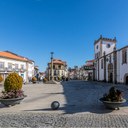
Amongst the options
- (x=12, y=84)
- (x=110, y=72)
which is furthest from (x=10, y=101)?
(x=110, y=72)

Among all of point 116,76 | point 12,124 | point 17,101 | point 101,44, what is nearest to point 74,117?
point 12,124

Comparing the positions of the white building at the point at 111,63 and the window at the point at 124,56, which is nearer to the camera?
the window at the point at 124,56

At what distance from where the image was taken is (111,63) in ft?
111

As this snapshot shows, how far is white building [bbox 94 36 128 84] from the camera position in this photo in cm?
2823

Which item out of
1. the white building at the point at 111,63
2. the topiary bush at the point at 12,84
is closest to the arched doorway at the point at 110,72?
the white building at the point at 111,63

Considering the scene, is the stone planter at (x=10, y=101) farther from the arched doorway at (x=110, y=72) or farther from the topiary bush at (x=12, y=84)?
the arched doorway at (x=110, y=72)

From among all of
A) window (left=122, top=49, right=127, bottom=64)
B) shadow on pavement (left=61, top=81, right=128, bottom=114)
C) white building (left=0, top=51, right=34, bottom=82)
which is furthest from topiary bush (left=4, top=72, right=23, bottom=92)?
white building (left=0, top=51, right=34, bottom=82)

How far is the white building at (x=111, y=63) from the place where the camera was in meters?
28.2

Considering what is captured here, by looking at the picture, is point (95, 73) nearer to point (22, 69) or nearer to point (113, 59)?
point (113, 59)

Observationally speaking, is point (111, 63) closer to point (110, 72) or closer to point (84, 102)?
point (110, 72)

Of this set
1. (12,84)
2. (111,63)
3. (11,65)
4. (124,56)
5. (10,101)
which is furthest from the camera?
(11,65)

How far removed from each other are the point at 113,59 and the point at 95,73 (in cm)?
1405

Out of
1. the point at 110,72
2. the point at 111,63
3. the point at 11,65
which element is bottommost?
the point at 110,72

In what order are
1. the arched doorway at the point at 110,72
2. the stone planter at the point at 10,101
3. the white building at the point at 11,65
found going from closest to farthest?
the stone planter at the point at 10,101 → the arched doorway at the point at 110,72 → the white building at the point at 11,65
